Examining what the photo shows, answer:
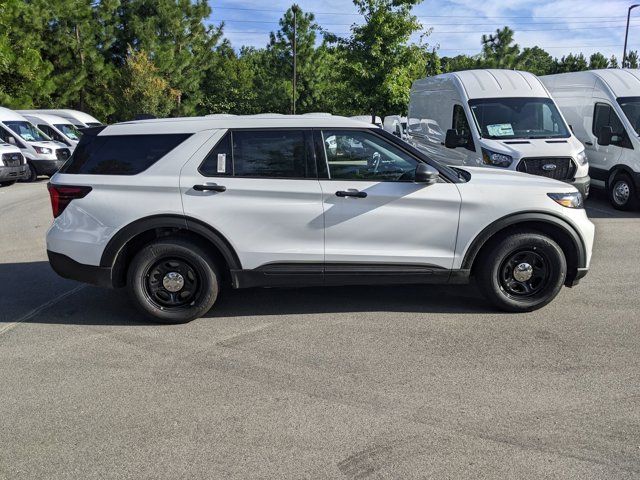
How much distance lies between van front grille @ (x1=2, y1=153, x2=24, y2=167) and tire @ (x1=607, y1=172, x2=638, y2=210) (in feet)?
46.7

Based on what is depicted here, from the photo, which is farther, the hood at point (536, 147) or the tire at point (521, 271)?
the hood at point (536, 147)

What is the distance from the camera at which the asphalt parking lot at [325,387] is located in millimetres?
3021

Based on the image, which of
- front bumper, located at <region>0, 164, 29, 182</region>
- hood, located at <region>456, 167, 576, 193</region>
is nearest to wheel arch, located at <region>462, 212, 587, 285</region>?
Result: hood, located at <region>456, 167, 576, 193</region>

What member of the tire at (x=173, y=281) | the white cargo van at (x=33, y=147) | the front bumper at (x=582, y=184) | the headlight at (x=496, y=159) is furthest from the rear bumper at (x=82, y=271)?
the white cargo van at (x=33, y=147)

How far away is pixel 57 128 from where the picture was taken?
21.0 m

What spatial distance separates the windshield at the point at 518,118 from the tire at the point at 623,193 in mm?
1571

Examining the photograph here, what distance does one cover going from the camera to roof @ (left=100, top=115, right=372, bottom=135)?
16.3 feet

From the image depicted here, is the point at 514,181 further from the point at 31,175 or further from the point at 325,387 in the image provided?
the point at 31,175

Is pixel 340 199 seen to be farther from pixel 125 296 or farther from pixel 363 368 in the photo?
pixel 125 296

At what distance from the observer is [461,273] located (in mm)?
5043

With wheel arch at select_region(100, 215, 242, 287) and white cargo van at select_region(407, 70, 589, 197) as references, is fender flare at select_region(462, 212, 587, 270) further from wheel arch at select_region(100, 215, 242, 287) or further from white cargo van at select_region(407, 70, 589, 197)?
white cargo van at select_region(407, 70, 589, 197)

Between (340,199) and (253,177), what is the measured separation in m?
0.74

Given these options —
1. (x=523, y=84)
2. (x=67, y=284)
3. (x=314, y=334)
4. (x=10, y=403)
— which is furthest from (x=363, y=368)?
(x=523, y=84)

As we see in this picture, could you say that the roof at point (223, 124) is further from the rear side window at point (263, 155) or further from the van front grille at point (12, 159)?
the van front grille at point (12, 159)
